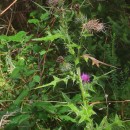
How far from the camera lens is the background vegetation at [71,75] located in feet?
5.82

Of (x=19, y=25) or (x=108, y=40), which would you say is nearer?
(x=108, y=40)

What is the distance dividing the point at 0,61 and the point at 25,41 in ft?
0.86

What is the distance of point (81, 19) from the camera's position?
1704mm

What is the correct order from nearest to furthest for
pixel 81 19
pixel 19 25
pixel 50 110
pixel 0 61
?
pixel 81 19 → pixel 50 110 → pixel 0 61 → pixel 19 25

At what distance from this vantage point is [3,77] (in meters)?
2.57

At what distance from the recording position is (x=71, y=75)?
5.73ft

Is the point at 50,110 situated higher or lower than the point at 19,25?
lower

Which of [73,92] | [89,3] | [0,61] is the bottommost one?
[73,92]

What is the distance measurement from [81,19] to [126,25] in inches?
33.6

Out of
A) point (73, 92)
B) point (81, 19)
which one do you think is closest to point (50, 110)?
point (73, 92)

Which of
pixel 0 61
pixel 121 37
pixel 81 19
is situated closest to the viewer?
pixel 81 19

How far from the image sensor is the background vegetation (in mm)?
1775

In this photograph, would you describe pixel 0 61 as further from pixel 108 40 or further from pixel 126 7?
pixel 126 7

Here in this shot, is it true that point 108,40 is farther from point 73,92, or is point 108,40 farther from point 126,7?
point 73,92
